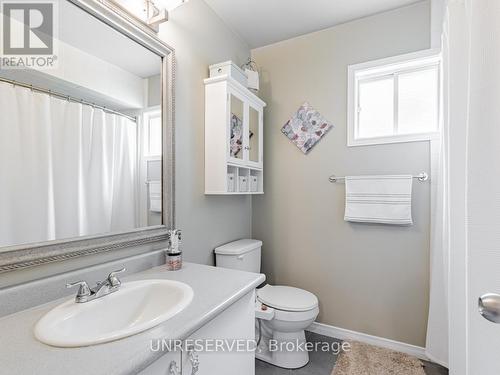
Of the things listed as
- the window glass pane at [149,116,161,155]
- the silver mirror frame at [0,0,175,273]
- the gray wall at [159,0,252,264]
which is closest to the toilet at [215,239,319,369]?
the gray wall at [159,0,252,264]

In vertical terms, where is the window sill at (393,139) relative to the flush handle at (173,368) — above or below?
above

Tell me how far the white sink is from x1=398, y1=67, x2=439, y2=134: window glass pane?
6.20 ft

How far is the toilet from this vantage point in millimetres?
1602

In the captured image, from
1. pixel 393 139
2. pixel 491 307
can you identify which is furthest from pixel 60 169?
pixel 393 139

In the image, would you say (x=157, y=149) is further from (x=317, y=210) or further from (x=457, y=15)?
(x=457, y=15)

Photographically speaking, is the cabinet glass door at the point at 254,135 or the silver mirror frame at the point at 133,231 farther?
the cabinet glass door at the point at 254,135

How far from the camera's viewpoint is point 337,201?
78.0 inches

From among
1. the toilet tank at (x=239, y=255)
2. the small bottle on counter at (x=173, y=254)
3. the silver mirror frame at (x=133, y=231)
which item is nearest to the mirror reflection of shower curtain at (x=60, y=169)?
the silver mirror frame at (x=133, y=231)

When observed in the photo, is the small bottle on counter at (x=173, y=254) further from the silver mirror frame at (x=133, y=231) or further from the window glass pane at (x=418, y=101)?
the window glass pane at (x=418, y=101)

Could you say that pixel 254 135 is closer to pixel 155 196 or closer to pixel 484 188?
pixel 155 196

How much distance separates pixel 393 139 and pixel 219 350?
174cm

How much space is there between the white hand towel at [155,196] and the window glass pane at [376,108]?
156 centimetres

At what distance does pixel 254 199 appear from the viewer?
2.34 metres

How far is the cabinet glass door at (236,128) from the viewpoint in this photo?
5.66 feet
